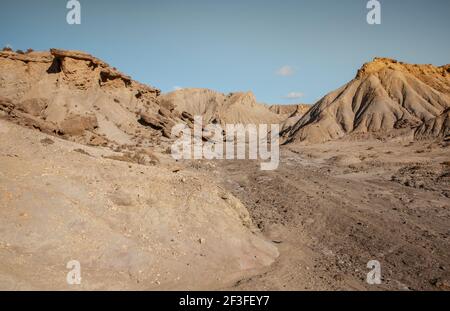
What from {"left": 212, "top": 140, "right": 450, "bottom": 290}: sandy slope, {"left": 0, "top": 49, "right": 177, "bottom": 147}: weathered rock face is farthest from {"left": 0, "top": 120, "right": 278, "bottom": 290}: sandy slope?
{"left": 0, "top": 49, "right": 177, "bottom": 147}: weathered rock face

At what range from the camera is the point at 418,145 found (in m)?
36.2

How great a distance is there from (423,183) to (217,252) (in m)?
14.9

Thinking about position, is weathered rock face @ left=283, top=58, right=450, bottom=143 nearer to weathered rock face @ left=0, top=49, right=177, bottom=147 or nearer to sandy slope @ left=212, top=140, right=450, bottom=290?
weathered rock face @ left=0, top=49, right=177, bottom=147

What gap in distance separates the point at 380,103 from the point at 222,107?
127 ft

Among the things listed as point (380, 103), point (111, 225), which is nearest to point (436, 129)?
point (380, 103)

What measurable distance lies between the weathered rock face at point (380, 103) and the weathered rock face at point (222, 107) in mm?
18072

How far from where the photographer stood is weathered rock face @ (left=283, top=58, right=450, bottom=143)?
2057 inches

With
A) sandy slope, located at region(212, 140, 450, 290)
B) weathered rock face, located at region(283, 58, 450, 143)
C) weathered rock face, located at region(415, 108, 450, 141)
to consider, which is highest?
weathered rock face, located at region(283, 58, 450, 143)

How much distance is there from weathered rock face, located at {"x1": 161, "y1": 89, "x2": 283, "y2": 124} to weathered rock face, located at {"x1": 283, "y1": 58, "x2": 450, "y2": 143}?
1807 centimetres

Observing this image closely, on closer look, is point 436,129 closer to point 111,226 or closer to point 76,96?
point 76,96

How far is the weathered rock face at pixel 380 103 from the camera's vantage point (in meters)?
52.2
